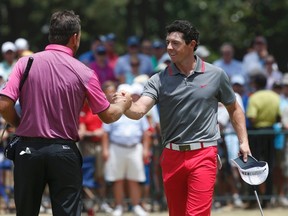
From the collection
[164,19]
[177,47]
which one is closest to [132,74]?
[164,19]

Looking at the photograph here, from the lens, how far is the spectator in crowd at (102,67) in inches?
656

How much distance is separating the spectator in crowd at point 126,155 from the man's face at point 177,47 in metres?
5.20

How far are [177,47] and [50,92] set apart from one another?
1.56 meters

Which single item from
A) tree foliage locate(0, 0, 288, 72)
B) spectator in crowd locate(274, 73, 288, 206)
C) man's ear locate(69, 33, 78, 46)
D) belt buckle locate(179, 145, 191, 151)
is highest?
tree foliage locate(0, 0, 288, 72)

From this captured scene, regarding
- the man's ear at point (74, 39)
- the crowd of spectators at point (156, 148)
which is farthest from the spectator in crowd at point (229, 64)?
the man's ear at point (74, 39)

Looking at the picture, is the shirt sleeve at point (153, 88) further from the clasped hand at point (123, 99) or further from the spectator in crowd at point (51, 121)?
the spectator in crowd at point (51, 121)

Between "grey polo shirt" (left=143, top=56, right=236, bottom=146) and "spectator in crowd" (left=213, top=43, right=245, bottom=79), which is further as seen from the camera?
"spectator in crowd" (left=213, top=43, right=245, bottom=79)

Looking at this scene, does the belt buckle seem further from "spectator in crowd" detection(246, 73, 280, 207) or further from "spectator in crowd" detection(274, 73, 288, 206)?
"spectator in crowd" detection(274, 73, 288, 206)

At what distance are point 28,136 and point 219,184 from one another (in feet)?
24.9

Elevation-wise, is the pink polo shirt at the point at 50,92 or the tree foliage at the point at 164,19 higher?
the tree foliage at the point at 164,19

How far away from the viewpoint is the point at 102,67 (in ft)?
55.3

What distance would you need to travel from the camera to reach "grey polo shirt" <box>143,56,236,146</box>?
853cm

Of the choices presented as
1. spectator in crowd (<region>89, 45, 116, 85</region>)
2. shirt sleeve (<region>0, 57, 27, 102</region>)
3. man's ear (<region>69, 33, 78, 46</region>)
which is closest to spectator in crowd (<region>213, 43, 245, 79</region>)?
spectator in crowd (<region>89, 45, 116, 85</region>)

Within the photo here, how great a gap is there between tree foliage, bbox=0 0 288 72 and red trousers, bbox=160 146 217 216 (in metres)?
12.1
